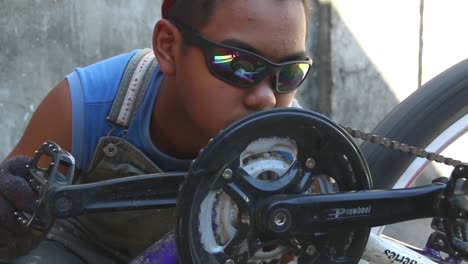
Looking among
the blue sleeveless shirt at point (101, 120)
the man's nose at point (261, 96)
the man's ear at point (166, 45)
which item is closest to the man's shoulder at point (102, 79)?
the blue sleeveless shirt at point (101, 120)

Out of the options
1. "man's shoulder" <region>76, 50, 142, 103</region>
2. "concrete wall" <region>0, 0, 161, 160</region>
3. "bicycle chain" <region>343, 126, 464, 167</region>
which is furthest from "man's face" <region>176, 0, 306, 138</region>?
"concrete wall" <region>0, 0, 161, 160</region>

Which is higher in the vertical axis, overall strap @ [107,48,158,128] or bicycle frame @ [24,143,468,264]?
overall strap @ [107,48,158,128]

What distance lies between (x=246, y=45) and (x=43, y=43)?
176cm

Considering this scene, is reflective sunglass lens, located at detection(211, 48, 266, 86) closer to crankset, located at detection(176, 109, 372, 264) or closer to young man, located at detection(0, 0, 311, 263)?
young man, located at detection(0, 0, 311, 263)

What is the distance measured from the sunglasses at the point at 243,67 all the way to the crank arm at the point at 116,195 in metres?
0.18

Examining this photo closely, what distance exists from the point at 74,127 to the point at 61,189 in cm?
35

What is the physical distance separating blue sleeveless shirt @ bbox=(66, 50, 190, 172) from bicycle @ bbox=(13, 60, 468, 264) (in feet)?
0.83

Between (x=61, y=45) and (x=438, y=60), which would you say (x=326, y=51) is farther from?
(x=61, y=45)

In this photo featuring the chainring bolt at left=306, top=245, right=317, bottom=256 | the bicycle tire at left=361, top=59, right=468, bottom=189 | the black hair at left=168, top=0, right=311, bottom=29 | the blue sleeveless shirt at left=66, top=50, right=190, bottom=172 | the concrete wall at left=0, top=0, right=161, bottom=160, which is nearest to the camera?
the chainring bolt at left=306, top=245, right=317, bottom=256

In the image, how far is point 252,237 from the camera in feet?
3.52

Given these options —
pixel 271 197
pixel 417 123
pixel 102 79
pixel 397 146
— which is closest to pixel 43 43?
pixel 102 79

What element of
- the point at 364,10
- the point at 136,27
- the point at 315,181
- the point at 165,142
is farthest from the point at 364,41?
the point at 315,181

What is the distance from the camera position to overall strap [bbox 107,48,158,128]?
1380 millimetres

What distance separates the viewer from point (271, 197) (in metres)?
1.07
